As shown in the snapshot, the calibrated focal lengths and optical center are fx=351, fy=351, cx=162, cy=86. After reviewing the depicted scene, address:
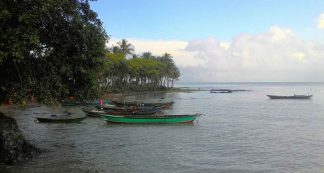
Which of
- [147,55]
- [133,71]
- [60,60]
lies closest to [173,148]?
[60,60]

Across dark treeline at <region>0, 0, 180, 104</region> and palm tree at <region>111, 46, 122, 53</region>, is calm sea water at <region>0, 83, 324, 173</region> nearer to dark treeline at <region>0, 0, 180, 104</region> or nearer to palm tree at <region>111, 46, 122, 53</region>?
dark treeline at <region>0, 0, 180, 104</region>

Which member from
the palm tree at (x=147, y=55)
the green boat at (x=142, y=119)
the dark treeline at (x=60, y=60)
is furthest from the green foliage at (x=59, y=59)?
the palm tree at (x=147, y=55)

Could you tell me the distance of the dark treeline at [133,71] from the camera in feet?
217

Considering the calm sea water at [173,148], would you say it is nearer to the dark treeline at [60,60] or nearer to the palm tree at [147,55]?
the dark treeline at [60,60]

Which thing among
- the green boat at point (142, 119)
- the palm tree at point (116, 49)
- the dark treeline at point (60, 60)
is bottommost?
the green boat at point (142, 119)

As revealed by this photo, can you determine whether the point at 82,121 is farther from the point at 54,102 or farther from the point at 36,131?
the point at 54,102

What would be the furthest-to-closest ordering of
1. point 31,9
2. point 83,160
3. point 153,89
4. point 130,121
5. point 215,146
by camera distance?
point 153,89, point 130,121, point 215,146, point 83,160, point 31,9

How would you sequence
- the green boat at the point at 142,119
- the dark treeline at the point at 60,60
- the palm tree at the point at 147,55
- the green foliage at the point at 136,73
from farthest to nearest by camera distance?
the palm tree at the point at 147,55 < the green foliage at the point at 136,73 < the green boat at the point at 142,119 < the dark treeline at the point at 60,60

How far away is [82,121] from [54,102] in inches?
543

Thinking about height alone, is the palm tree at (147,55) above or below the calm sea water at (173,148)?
above

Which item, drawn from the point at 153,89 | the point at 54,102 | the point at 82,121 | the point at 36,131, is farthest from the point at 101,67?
the point at 153,89

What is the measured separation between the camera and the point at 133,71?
2872 inches

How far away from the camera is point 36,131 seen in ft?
73.4

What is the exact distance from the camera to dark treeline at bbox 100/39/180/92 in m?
66.1
